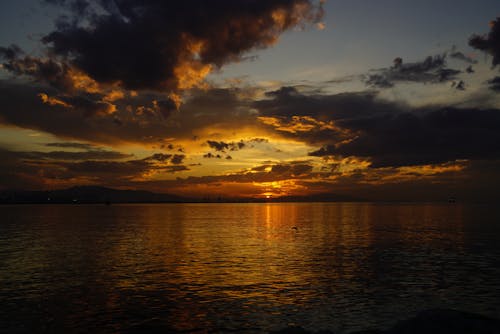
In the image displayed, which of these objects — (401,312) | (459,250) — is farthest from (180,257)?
(459,250)

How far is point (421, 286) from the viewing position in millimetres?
41688

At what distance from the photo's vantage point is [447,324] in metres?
21.1

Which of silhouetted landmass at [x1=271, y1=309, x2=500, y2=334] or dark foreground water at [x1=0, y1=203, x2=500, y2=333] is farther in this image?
dark foreground water at [x1=0, y1=203, x2=500, y2=333]

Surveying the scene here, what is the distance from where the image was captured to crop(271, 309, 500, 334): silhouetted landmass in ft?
67.4

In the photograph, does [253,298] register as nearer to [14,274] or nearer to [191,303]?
[191,303]

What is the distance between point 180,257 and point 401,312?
125 feet

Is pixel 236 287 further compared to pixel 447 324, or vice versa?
pixel 236 287

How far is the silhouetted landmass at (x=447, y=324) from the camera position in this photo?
809 inches

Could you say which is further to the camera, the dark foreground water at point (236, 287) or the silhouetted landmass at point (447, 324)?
the dark foreground water at point (236, 287)

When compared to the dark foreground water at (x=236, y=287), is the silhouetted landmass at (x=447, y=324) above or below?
above

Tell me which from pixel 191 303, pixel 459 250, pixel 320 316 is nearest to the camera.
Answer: pixel 320 316

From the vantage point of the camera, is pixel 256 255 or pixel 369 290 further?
pixel 256 255

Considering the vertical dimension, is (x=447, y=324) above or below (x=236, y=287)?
above

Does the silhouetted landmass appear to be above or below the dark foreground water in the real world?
above
